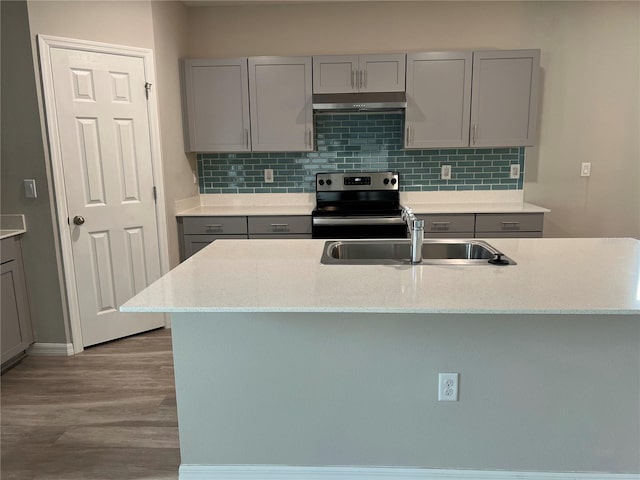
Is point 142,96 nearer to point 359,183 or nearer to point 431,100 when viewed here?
point 359,183

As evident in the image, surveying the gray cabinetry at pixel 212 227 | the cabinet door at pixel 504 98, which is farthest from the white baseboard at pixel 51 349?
the cabinet door at pixel 504 98

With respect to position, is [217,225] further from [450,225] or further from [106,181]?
[450,225]

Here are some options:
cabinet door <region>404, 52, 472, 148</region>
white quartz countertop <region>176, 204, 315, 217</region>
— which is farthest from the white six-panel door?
cabinet door <region>404, 52, 472, 148</region>

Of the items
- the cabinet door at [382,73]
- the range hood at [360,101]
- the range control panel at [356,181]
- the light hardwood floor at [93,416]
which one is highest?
the cabinet door at [382,73]

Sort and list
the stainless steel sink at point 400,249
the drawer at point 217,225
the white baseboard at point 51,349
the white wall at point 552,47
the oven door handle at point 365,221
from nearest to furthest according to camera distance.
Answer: the stainless steel sink at point 400,249, the white baseboard at point 51,349, the oven door handle at point 365,221, the drawer at point 217,225, the white wall at point 552,47

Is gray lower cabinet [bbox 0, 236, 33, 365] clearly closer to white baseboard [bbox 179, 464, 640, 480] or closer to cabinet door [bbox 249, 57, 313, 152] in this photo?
white baseboard [bbox 179, 464, 640, 480]

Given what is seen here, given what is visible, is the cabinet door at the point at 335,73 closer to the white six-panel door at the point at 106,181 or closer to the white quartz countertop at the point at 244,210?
the white quartz countertop at the point at 244,210

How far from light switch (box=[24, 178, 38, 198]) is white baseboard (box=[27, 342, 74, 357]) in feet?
3.42

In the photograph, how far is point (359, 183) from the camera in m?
3.98

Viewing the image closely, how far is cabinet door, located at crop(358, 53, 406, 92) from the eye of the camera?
3.56 metres

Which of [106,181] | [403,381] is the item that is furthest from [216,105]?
[403,381]

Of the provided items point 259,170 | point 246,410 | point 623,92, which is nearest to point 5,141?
point 259,170

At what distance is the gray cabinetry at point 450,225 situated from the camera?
11.6 ft

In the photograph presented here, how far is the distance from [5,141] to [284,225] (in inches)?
77.5
